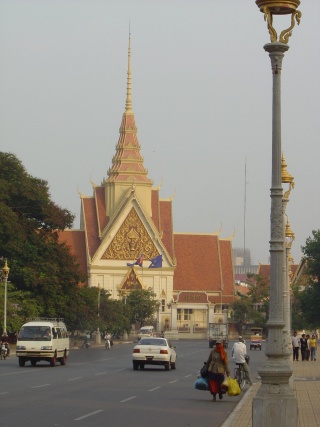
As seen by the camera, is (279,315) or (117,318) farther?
(117,318)

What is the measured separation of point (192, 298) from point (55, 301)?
5959 cm

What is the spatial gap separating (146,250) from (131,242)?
1.94 meters

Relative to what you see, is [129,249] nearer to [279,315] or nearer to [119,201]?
[119,201]

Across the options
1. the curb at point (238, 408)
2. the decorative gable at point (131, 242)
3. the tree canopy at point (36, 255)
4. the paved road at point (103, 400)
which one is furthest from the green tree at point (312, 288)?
the decorative gable at point (131, 242)

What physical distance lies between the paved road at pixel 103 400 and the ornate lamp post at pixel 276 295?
17.7ft

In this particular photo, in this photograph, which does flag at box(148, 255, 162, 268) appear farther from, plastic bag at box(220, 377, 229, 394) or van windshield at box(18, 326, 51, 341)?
plastic bag at box(220, 377, 229, 394)

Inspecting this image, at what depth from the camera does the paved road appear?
18.8m

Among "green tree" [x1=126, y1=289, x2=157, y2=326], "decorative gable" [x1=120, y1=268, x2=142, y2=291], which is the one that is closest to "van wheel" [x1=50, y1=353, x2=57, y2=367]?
"green tree" [x1=126, y1=289, x2=157, y2=326]

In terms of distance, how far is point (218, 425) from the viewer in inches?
730

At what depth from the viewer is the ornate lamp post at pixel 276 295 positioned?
509 inches

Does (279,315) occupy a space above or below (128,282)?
below

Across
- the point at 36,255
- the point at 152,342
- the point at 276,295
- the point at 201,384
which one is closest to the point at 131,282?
the point at 36,255

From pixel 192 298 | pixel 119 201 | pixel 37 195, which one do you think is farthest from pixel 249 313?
pixel 37 195

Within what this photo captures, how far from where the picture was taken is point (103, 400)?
23.2 metres
